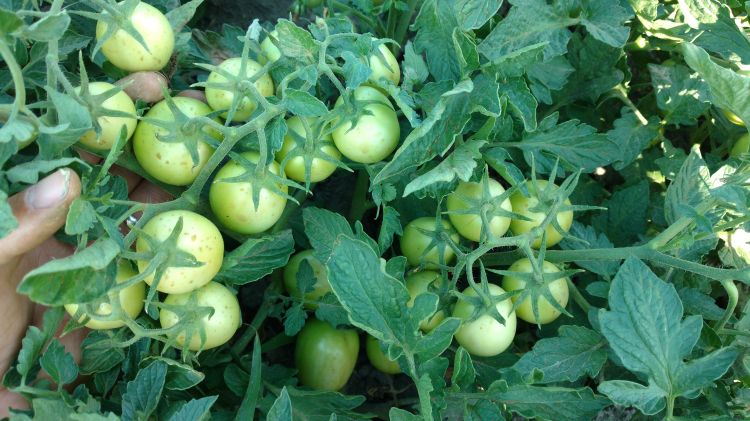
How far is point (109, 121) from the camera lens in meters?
0.97

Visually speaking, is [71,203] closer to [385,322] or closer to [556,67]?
[385,322]

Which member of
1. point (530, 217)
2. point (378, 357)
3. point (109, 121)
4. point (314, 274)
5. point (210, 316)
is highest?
point (109, 121)

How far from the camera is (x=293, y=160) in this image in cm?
105

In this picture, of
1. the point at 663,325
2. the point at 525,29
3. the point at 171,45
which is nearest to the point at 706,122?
the point at 525,29

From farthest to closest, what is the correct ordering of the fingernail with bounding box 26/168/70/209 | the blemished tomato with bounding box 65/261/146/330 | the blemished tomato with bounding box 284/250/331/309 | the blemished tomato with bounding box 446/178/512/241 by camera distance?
1. the blemished tomato with bounding box 284/250/331/309
2. the blemished tomato with bounding box 446/178/512/241
3. the blemished tomato with bounding box 65/261/146/330
4. the fingernail with bounding box 26/168/70/209

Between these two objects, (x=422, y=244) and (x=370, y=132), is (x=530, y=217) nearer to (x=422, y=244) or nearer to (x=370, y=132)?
(x=422, y=244)

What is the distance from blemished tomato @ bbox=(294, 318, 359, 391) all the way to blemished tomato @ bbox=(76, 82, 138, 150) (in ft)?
1.77

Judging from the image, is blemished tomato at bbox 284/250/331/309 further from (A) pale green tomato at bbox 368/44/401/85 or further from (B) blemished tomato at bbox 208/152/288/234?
(A) pale green tomato at bbox 368/44/401/85

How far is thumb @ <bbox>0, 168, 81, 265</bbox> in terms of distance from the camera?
0.85m

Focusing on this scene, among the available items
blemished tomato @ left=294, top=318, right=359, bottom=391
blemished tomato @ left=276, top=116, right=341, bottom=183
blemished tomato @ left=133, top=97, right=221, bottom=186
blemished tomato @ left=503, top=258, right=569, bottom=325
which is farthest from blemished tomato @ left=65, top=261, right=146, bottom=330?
blemished tomato @ left=503, top=258, right=569, bottom=325

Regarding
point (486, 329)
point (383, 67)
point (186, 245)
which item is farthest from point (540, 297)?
point (186, 245)

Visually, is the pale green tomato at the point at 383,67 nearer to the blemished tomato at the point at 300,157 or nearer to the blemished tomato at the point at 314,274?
the blemished tomato at the point at 300,157

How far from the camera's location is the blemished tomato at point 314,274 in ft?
4.13

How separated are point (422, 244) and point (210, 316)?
40 cm
